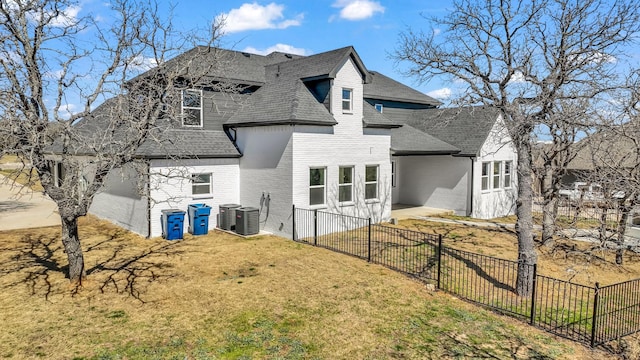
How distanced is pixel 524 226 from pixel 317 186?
781 cm

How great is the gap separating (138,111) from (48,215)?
13805mm

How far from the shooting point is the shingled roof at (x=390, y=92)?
24859 millimetres

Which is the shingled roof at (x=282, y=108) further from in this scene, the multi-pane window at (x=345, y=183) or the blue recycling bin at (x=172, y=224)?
the blue recycling bin at (x=172, y=224)

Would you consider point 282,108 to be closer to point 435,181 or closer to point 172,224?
point 172,224

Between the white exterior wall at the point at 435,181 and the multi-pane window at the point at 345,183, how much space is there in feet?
25.2

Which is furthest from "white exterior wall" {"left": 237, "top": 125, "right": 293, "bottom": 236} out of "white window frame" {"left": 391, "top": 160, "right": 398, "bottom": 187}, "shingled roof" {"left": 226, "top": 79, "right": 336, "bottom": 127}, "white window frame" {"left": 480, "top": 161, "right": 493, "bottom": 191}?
"white window frame" {"left": 480, "top": 161, "right": 493, "bottom": 191}

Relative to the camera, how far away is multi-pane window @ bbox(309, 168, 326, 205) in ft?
53.7

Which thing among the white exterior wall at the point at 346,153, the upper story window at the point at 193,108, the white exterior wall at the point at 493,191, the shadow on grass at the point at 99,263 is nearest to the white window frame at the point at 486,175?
the white exterior wall at the point at 493,191

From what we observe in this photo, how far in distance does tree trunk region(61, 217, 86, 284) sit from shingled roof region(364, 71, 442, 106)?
57.0 ft

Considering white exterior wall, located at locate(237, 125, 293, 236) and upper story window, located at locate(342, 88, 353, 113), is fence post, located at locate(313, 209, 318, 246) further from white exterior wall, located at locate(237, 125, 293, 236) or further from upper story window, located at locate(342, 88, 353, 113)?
upper story window, located at locate(342, 88, 353, 113)

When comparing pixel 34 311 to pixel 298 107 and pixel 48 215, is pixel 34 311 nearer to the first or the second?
pixel 298 107

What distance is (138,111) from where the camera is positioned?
35.9ft

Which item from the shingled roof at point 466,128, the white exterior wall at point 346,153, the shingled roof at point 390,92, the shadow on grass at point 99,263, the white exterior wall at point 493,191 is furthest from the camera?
the shingled roof at point 390,92

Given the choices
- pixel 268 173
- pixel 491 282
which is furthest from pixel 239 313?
pixel 268 173
